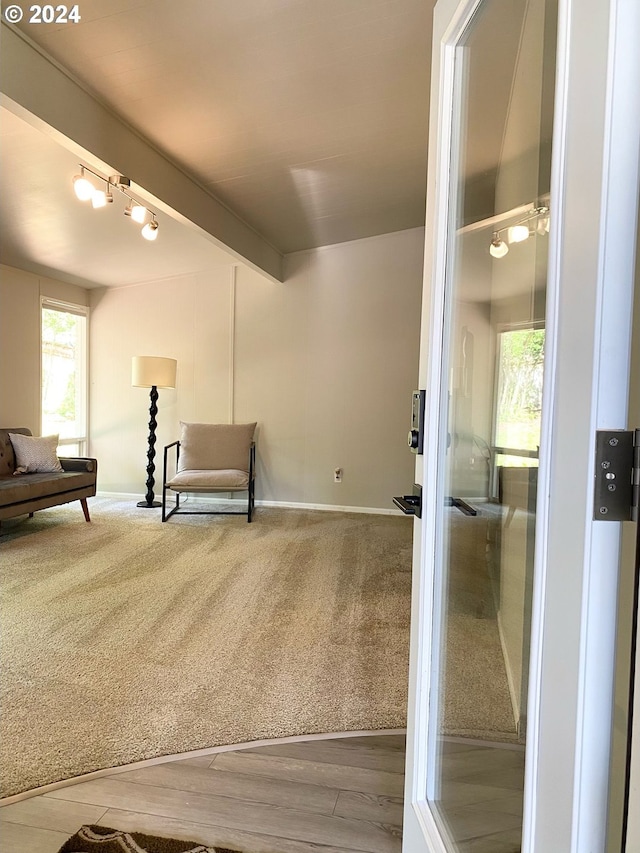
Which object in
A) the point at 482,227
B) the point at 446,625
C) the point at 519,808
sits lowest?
the point at 519,808

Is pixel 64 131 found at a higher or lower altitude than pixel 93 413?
higher

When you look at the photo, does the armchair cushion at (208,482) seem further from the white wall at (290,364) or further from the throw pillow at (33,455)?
the throw pillow at (33,455)

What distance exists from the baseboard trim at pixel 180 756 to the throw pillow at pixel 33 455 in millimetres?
3125

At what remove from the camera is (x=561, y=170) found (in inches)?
24.5

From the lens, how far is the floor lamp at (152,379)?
452 centimetres

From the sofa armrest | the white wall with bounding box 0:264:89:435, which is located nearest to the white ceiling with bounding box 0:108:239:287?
the white wall with bounding box 0:264:89:435

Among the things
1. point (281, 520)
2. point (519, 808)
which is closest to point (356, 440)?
point (281, 520)

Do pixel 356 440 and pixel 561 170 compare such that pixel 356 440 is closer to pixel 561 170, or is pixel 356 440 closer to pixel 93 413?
pixel 93 413

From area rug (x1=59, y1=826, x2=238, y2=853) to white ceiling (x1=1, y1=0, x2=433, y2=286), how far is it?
253 centimetres

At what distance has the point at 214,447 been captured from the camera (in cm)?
454

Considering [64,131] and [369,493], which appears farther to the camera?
[369,493]

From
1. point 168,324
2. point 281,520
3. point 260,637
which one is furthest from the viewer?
point 168,324

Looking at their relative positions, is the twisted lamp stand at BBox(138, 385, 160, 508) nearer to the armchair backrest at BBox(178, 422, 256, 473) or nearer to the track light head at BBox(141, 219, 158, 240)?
the armchair backrest at BBox(178, 422, 256, 473)

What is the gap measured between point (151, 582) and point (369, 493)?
7.70ft
